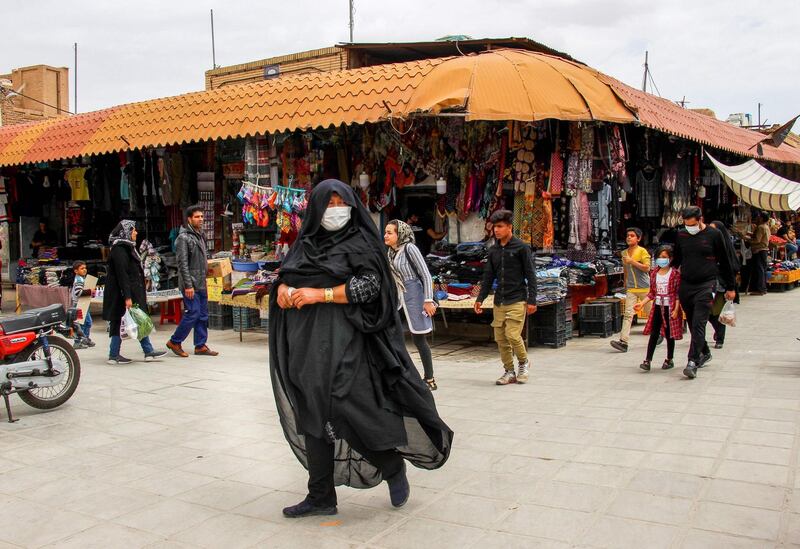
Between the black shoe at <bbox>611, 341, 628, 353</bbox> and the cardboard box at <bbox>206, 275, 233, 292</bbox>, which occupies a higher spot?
the cardboard box at <bbox>206, 275, 233, 292</bbox>

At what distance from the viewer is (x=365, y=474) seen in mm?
4023

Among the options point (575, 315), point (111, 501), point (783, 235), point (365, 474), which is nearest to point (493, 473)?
point (365, 474)

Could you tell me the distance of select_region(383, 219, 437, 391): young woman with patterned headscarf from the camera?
726 cm

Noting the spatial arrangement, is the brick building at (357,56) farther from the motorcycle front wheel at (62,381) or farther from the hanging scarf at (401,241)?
the motorcycle front wheel at (62,381)

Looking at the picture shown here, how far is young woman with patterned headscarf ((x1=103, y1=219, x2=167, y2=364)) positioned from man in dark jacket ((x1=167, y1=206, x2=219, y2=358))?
471mm

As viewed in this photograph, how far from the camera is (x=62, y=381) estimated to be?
263 inches

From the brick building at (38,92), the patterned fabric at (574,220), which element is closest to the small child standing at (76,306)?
the patterned fabric at (574,220)

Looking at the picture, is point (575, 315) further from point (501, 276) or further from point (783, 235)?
point (783, 235)

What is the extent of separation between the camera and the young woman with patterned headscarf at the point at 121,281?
873 cm

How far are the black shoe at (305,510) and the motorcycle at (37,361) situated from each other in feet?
11.0

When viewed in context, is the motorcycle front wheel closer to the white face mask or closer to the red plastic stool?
the white face mask

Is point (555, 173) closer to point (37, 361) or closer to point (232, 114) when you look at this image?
point (232, 114)

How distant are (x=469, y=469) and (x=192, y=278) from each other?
5444 millimetres

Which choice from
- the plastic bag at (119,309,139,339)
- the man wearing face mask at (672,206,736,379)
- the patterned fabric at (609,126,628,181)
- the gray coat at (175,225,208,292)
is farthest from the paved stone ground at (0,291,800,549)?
the patterned fabric at (609,126,628,181)
